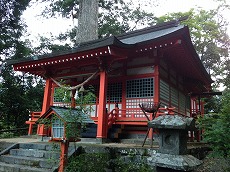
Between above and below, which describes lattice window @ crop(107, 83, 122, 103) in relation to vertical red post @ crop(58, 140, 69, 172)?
above

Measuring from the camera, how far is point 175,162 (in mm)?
3379

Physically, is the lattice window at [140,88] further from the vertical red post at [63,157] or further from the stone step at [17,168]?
the stone step at [17,168]

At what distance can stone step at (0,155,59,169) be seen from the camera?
572cm

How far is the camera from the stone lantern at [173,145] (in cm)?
337

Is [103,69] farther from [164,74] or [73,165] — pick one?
[73,165]

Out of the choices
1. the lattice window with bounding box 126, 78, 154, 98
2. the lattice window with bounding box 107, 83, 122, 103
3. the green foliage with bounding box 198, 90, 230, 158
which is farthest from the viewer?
the lattice window with bounding box 107, 83, 122, 103

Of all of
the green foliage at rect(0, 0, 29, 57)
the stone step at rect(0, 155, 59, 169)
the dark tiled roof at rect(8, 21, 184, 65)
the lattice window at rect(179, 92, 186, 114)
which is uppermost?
the green foliage at rect(0, 0, 29, 57)

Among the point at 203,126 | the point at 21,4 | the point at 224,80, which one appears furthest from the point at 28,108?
the point at 224,80

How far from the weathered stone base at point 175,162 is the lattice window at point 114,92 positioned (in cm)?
618

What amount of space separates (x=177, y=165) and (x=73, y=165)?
9.04 feet

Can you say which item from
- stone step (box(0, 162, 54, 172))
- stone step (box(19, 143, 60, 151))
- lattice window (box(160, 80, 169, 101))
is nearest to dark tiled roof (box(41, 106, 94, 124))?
stone step (box(0, 162, 54, 172))

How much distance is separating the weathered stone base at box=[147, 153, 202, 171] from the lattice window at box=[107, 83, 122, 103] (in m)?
6.18

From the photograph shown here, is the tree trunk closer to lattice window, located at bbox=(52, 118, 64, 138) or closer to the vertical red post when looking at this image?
lattice window, located at bbox=(52, 118, 64, 138)

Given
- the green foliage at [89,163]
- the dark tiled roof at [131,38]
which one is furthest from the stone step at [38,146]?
the dark tiled roof at [131,38]
